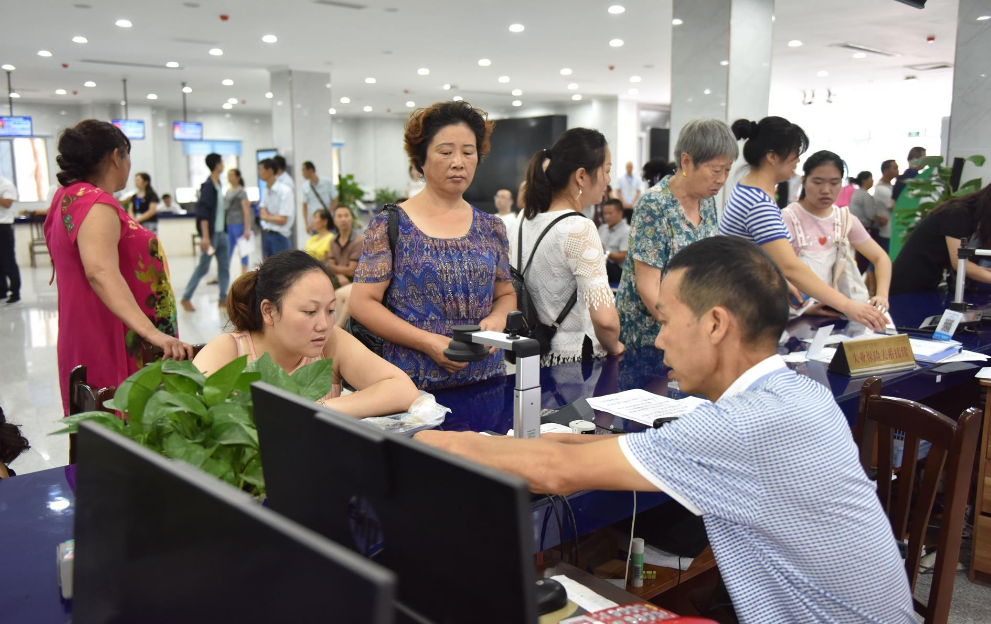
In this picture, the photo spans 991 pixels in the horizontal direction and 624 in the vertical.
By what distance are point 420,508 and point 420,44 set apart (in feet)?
34.9

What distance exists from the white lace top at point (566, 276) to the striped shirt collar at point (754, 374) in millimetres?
1269

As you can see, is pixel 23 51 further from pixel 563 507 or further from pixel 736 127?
pixel 563 507

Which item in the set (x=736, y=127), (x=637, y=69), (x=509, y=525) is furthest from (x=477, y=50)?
(x=509, y=525)

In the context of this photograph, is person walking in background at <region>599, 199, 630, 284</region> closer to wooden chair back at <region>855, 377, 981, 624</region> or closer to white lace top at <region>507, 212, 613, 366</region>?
white lace top at <region>507, 212, 613, 366</region>

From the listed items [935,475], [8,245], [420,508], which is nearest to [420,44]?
[8,245]

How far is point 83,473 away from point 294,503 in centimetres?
25

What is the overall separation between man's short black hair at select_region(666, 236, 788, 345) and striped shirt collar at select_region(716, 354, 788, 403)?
0.12 feet

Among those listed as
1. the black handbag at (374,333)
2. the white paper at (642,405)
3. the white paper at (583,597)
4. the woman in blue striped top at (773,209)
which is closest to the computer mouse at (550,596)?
the white paper at (583,597)

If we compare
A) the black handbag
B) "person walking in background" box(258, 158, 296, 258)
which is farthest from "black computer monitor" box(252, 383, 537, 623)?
"person walking in background" box(258, 158, 296, 258)

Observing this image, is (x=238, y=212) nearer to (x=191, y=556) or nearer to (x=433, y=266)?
(x=433, y=266)

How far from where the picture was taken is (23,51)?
11023 millimetres

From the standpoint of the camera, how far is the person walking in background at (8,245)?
8.94 metres

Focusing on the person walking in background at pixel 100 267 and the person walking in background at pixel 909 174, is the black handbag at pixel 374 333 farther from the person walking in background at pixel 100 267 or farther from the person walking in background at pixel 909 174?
the person walking in background at pixel 909 174

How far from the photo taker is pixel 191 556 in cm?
67
